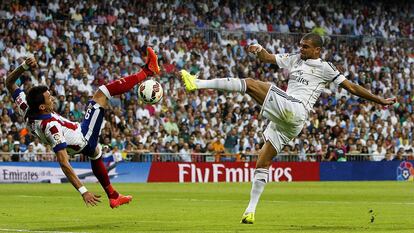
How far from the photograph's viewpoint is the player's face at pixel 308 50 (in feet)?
51.5

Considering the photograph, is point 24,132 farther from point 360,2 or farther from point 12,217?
point 360,2

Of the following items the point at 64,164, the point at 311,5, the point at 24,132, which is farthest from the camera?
the point at 311,5

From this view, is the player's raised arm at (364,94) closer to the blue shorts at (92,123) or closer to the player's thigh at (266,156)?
the player's thigh at (266,156)

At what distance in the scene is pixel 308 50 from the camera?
15727 millimetres

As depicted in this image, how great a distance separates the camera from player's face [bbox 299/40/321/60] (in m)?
15.7

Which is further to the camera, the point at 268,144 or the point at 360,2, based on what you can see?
the point at 360,2

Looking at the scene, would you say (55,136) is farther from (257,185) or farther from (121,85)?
(257,185)

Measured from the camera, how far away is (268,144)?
16.0 meters

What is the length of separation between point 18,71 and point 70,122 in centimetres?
120

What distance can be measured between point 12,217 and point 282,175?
84.4 feet

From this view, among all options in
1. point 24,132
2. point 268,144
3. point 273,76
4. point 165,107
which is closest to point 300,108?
point 268,144

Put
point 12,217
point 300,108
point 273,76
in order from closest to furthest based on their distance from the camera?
1. point 300,108
2. point 12,217
3. point 273,76

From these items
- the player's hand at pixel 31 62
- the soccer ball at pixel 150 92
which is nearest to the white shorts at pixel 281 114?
the soccer ball at pixel 150 92

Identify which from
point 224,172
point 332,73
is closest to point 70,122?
point 332,73
